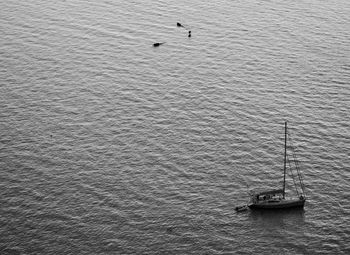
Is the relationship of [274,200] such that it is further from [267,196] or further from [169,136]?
[169,136]

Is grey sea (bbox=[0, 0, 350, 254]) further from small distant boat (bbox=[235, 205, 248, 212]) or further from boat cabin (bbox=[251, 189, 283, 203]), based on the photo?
boat cabin (bbox=[251, 189, 283, 203])

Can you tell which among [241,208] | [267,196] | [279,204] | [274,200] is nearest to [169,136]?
[241,208]

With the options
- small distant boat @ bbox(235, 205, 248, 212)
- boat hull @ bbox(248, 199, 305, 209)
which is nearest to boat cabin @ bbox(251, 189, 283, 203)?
boat hull @ bbox(248, 199, 305, 209)

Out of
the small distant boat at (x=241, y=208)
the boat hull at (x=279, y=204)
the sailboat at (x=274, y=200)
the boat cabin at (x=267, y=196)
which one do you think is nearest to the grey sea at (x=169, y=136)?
the small distant boat at (x=241, y=208)

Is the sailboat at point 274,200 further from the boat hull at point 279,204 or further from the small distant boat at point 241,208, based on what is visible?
the small distant boat at point 241,208

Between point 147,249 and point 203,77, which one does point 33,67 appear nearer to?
point 203,77
